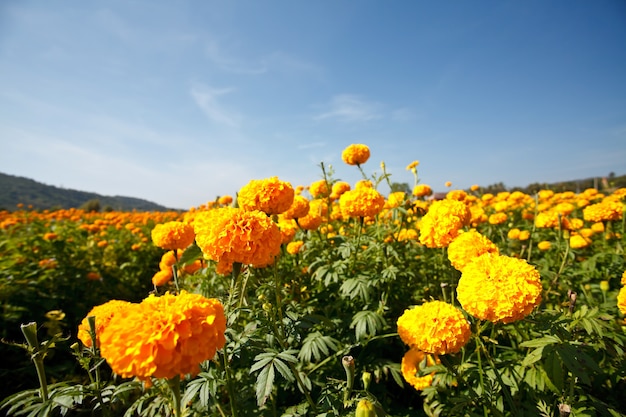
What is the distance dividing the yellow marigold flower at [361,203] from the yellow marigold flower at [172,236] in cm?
142

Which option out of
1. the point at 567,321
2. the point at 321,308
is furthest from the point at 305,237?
the point at 567,321

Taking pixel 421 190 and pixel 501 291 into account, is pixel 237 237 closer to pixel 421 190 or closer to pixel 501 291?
pixel 501 291

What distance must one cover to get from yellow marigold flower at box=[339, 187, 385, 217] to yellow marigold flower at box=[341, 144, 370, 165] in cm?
Answer: 81

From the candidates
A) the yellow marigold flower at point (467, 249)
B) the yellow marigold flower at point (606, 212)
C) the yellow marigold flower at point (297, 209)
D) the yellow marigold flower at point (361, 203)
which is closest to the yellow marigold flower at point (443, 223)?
the yellow marigold flower at point (467, 249)

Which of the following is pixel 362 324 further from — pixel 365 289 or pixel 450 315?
pixel 450 315

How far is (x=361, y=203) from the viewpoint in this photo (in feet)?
8.96

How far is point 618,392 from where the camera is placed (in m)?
2.09

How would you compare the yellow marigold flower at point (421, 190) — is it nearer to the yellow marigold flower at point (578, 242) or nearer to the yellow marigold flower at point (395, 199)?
the yellow marigold flower at point (395, 199)

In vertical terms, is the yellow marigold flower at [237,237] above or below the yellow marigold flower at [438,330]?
above

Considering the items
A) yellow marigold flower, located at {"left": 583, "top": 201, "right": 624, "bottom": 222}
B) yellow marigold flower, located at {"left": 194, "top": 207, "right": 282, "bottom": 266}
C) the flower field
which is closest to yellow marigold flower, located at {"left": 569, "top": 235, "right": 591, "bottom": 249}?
the flower field

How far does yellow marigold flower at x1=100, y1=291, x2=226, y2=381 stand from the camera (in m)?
1.00

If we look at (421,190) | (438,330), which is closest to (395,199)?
(421,190)

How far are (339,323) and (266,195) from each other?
1.19 meters

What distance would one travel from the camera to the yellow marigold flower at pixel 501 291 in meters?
1.43
